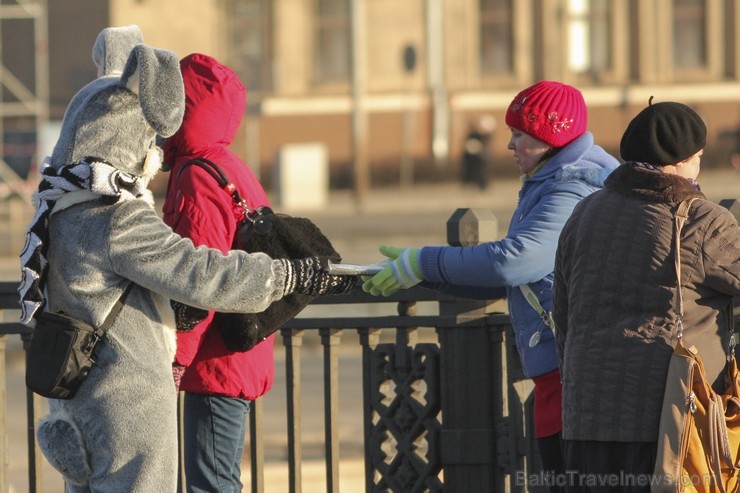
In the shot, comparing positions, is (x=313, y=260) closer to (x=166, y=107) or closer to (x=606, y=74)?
(x=166, y=107)

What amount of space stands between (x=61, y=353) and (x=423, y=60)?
105 feet

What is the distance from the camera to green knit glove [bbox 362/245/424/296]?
4.64 m

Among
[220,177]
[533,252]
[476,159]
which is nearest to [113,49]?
[220,177]

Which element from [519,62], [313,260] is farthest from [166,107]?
[519,62]

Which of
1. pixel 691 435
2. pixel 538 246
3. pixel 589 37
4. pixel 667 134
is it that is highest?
pixel 589 37

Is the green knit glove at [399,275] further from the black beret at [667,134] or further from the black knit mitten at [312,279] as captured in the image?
the black beret at [667,134]

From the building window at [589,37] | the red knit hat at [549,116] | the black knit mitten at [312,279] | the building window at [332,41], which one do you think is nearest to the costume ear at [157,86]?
the black knit mitten at [312,279]

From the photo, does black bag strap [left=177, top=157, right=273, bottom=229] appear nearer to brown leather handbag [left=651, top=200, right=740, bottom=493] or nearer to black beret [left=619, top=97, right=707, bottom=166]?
black beret [left=619, top=97, right=707, bottom=166]

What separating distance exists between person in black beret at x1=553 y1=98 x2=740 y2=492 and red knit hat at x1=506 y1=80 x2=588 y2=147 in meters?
0.55

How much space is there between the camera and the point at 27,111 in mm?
30250

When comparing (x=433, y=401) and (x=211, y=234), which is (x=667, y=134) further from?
(x=433, y=401)

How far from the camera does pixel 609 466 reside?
3934 millimetres

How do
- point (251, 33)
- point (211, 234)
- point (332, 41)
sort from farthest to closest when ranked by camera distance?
point (332, 41), point (251, 33), point (211, 234)

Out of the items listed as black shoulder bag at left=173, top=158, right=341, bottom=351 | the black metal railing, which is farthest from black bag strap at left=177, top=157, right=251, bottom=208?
the black metal railing
